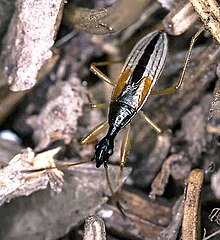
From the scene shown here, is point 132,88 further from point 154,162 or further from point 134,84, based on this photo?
point 154,162

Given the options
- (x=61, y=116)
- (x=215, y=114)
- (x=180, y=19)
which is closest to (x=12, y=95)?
(x=61, y=116)

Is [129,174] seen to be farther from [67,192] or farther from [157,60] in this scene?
[157,60]

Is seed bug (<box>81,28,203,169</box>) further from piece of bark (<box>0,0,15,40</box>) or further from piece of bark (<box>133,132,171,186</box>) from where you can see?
piece of bark (<box>0,0,15,40</box>)

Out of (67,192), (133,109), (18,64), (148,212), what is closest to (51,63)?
(18,64)

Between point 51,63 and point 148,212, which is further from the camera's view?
point 51,63

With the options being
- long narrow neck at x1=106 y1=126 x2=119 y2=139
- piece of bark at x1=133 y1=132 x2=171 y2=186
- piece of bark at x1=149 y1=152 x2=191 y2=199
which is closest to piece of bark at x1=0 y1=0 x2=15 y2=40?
long narrow neck at x1=106 y1=126 x2=119 y2=139

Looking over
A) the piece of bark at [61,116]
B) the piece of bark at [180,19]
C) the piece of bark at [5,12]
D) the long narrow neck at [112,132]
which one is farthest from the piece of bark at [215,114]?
the piece of bark at [5,12]

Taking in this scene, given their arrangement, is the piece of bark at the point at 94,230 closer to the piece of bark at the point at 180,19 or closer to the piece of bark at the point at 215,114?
the piece of bark at the point at 215,114
